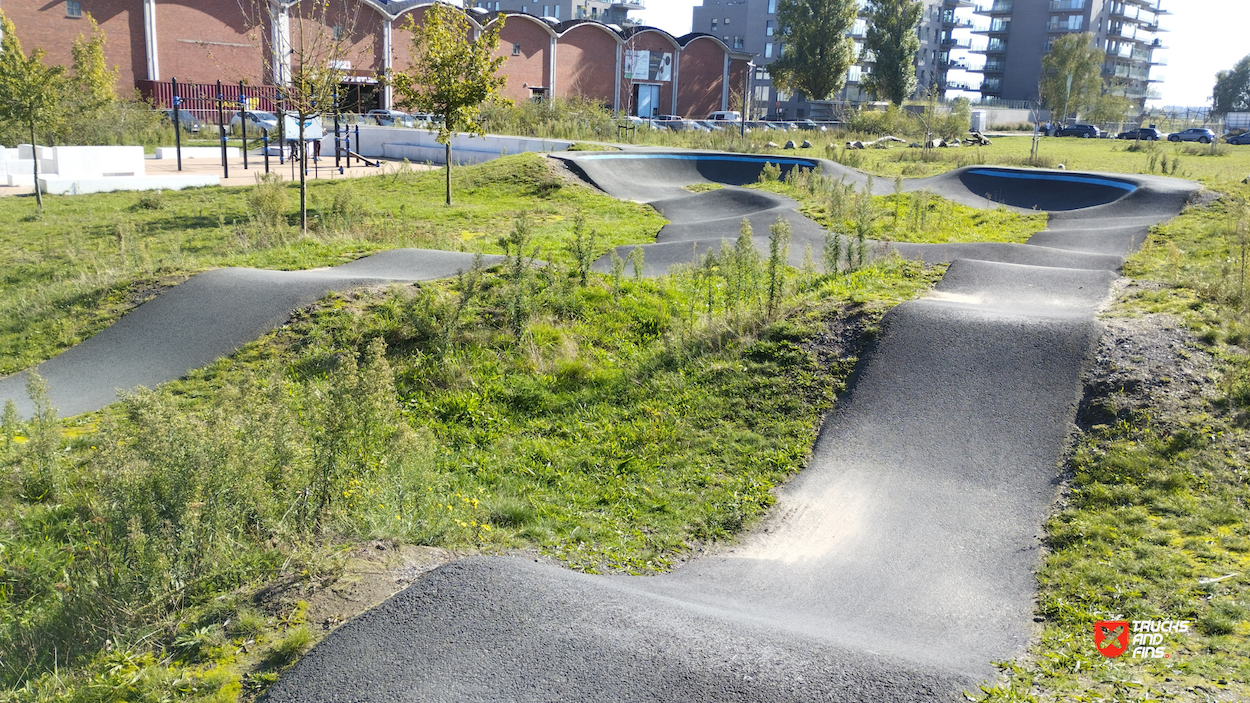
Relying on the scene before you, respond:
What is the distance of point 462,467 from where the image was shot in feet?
23.2

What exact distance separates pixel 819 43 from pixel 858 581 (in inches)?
2399

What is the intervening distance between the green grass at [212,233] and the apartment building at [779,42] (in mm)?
66708

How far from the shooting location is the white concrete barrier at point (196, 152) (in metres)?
27.1

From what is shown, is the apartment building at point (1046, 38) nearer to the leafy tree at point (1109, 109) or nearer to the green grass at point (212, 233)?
the leafy tree at point (1109, 109)

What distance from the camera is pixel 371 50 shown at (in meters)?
40.8

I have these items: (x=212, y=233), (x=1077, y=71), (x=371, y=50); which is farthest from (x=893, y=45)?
(x=212, y=233)

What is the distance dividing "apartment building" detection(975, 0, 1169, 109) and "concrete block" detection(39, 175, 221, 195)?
84438 mm

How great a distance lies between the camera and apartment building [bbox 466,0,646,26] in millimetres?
97125

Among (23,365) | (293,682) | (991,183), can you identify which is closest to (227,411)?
(293,682)

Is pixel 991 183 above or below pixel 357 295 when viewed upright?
above

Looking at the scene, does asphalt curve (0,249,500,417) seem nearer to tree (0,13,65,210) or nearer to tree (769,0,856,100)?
tree (0,13,65,210)

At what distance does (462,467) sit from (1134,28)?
112 m

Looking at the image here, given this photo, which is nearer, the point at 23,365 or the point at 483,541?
the point at 483,541

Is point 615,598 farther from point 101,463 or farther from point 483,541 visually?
point 101,463
